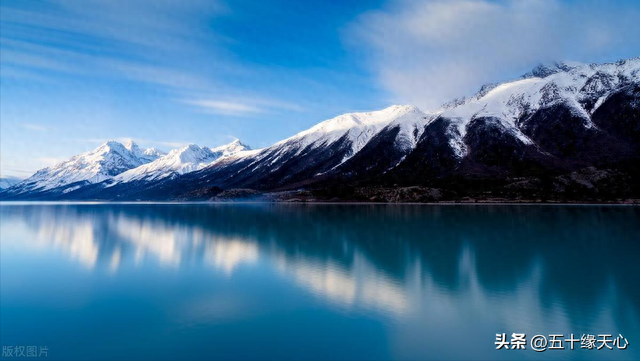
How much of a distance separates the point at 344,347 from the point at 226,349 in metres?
4.96

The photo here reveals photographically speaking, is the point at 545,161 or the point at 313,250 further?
the point at 545,161

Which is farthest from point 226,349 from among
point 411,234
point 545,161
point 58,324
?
point 545,161

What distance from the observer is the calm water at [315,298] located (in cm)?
1739

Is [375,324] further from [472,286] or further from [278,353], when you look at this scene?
[472,286]

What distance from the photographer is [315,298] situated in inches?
973

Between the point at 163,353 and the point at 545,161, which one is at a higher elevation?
the point at 545,161

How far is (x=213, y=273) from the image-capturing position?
32.5 m

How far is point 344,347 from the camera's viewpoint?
17172 mm

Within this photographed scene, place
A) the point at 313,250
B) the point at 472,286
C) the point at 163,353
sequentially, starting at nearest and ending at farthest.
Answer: the point at 163,353
the point at 472,286
the point at 313,250

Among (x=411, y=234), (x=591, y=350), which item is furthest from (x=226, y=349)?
(x=411, y=234)

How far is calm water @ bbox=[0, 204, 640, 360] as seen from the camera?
17.4 meters

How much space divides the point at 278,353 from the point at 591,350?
13.1 metres

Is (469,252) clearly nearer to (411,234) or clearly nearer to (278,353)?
(411,234)

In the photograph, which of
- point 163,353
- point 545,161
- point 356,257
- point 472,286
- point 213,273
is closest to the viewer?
point 163,353
